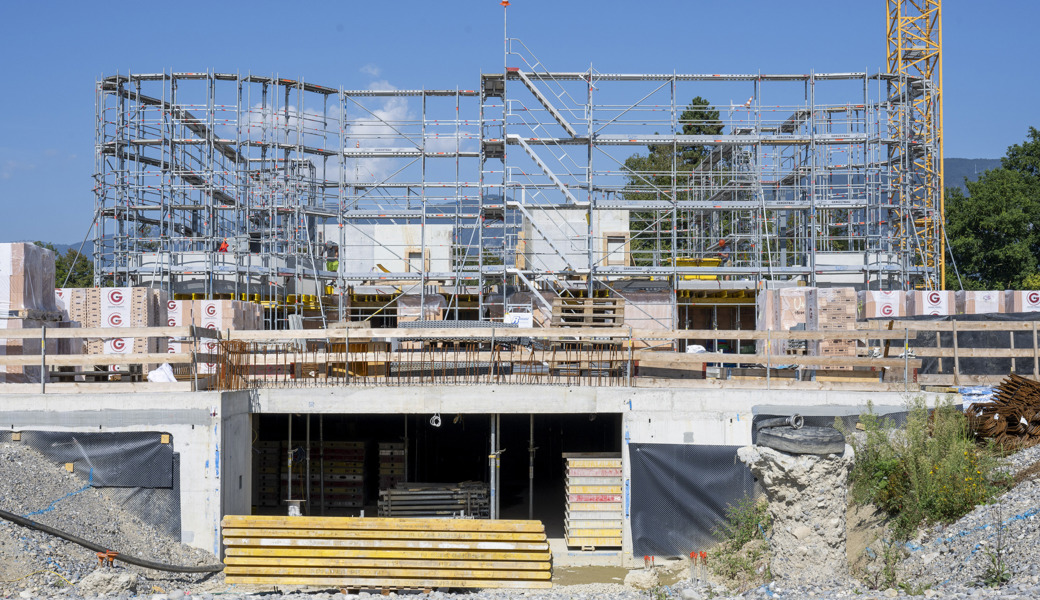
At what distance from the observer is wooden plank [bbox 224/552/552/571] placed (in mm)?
12898

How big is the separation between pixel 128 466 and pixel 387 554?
404cm

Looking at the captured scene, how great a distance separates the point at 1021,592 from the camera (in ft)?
29.7

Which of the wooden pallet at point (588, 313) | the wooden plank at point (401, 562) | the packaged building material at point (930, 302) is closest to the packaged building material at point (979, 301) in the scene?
the packaged building material at point (930, 302)

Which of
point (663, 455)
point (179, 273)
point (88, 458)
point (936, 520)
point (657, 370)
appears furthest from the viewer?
point (179, 273)

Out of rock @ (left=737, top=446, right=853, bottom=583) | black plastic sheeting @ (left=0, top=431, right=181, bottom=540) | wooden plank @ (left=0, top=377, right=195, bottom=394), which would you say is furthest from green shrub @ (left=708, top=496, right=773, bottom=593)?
wooden plank @ (left=0, top=377, right=195, bottom=394)

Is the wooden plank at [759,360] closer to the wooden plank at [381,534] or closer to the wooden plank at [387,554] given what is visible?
the wooden plank at [381,534]

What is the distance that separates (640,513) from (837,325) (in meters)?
9.57

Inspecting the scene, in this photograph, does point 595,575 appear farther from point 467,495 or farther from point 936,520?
point 936,520

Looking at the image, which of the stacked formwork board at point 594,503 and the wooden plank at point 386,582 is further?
the stacked formwork board at point 594,503

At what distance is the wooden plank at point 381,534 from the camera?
42.7ft

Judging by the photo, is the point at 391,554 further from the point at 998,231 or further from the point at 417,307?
the point at 998,231

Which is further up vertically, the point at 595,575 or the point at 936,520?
the point at 936,520

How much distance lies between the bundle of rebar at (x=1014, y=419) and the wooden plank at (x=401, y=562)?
22.7 feet

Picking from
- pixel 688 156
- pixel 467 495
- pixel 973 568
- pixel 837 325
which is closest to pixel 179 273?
pixel 467 495
